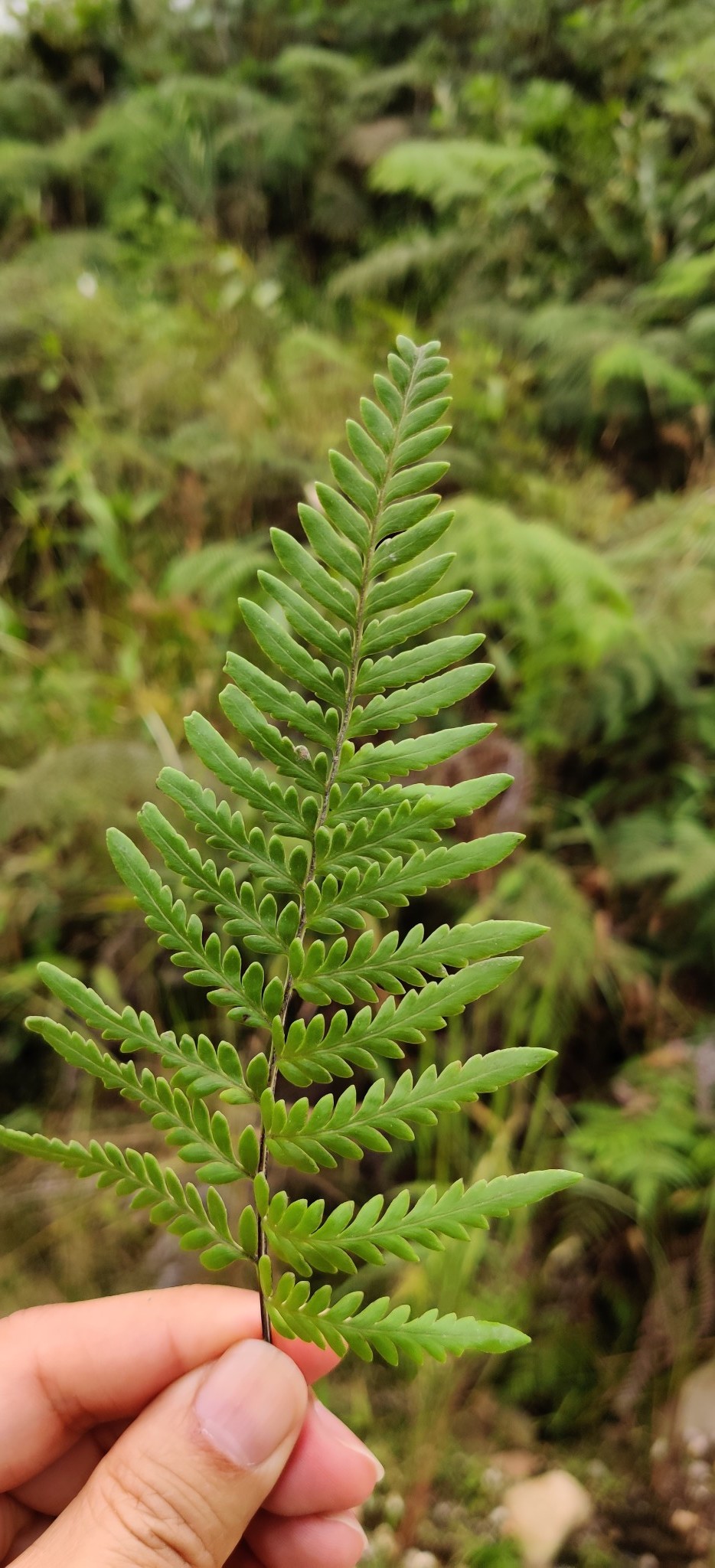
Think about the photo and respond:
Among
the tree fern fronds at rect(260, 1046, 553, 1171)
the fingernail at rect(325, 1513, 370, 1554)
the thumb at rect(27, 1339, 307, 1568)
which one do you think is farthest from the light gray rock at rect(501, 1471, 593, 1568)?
the tree fern fronds at rect(260, 1046, 553, 1171)

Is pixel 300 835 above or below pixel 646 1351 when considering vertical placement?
above

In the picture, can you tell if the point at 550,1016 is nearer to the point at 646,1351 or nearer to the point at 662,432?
the point at 646,1351

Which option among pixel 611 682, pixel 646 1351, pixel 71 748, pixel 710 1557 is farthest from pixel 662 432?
pixel 710 1557

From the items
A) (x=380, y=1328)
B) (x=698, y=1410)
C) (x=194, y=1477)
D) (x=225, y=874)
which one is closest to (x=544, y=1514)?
(x=698, y=1410)

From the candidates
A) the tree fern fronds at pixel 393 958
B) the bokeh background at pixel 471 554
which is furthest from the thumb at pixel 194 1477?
the bokeh background at pixel 471 554

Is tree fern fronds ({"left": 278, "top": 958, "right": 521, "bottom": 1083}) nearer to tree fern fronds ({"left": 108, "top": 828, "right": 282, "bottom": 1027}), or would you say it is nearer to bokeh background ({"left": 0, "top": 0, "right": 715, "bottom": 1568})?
tree fern fronds ({"left": 108, "top": 828, "right": 282, "bottom": 1027})
